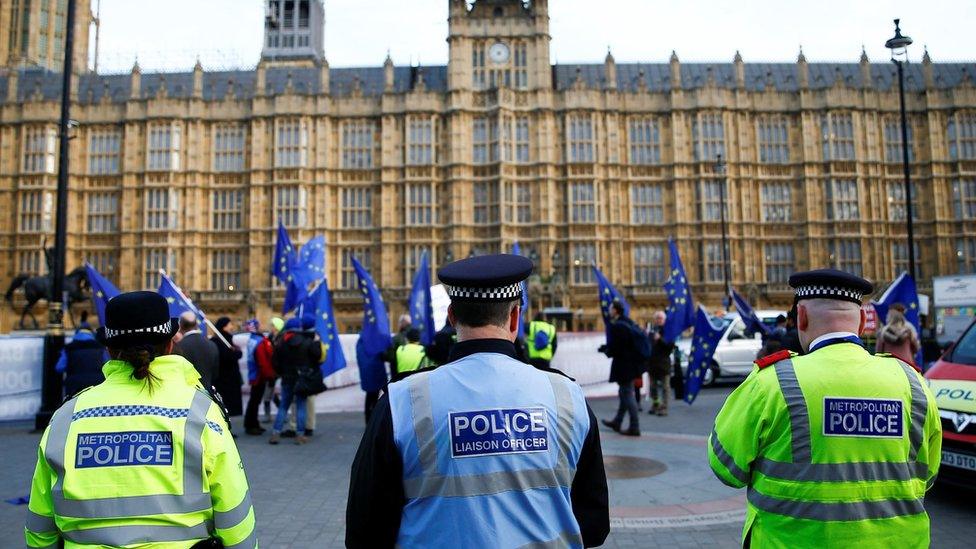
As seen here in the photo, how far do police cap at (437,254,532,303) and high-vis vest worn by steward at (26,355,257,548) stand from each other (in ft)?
3.84

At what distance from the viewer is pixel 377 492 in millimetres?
2061

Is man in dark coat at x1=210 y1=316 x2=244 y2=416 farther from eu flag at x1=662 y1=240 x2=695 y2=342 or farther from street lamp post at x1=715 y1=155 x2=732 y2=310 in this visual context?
street lamp post at x1=715 y1=155 x2=732 y2=310

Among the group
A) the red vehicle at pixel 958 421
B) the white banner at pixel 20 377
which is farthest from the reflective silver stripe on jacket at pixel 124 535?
the white banner at pixel 20 377

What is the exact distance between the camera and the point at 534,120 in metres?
37.2

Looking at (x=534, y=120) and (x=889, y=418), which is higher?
(x=534, y=120)

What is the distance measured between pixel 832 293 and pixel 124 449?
2915 millimetres

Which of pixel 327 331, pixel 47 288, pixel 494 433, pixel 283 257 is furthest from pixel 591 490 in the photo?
pixel 47 288

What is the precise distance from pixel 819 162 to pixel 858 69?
8.86m

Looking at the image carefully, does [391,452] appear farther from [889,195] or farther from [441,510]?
[889,195]

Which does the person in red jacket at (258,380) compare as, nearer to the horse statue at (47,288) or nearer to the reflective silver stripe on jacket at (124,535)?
the reflective silver stripe on jacket at (124,535)

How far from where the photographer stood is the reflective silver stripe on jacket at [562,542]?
2061 millimetres

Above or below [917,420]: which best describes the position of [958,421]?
below

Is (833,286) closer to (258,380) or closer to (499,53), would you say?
(258,380)

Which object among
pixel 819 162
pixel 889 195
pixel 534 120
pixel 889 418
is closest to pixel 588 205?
pixel 534 120
